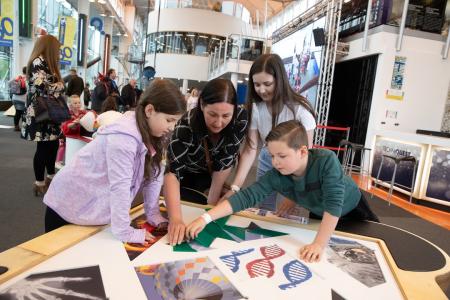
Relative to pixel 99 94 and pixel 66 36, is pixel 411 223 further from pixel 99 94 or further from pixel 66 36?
pixel 66 36

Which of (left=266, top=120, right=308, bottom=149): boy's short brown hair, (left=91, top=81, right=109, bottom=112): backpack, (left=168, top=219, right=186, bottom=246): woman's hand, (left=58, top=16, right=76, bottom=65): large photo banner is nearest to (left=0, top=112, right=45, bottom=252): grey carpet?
(left=91, top=81, right=109, bottom=112): backpack

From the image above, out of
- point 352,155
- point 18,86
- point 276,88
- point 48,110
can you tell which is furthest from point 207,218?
point 18,86

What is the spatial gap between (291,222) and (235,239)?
35 centimetres

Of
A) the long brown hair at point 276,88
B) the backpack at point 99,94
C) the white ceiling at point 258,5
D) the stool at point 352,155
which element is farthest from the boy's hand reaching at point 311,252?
the white ceiling at point 258,5

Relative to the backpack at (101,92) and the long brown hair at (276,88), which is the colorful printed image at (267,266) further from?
the backpack at (101,92)

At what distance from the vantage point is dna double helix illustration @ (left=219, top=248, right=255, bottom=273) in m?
0.99

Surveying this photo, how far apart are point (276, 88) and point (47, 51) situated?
2.01 meters

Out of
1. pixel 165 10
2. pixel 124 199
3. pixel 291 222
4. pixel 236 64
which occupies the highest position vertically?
pixel 165 10

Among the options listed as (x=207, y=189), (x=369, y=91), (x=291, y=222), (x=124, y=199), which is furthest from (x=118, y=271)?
(x=369, y=91)

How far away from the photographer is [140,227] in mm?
1248

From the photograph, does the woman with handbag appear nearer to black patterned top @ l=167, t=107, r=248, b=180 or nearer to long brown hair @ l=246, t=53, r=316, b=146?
black patterned top @ l=167, t=107, r=248, b=180

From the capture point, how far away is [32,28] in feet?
28.0

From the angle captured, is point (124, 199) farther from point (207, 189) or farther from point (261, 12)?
point (261, 12)

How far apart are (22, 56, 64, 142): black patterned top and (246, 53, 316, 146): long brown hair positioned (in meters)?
1.85
